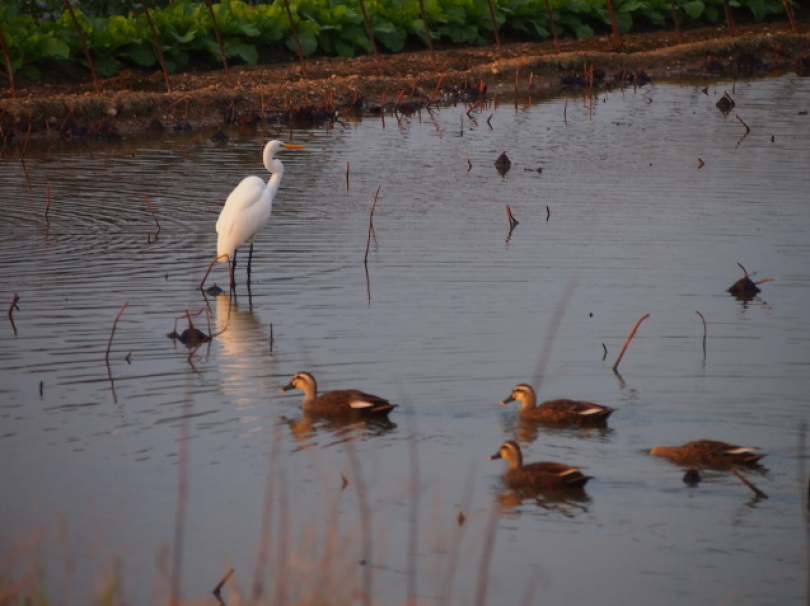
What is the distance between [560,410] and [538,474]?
3.27 feet

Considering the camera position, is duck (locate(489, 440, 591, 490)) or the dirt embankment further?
the dirt embankment

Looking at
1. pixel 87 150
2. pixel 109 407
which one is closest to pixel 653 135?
pixel 87 150

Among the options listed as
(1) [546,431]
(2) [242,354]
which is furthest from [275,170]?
(1) [546,431]

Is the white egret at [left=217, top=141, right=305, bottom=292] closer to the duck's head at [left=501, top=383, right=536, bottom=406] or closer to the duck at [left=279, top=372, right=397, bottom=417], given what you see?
the duck at [left=279, top=372, right=397, bottom=417]

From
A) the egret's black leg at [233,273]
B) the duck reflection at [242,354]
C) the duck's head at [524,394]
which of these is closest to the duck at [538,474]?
the duck's head at [524,394]

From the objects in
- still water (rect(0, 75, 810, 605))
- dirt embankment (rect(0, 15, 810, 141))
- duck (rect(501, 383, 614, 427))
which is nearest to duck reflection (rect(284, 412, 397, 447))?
still water (rect(0, 75, 810, 605))

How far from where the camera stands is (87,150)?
65.4 feet

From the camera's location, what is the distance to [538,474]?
680cm

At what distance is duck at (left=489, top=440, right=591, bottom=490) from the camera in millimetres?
6715

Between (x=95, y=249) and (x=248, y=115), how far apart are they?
945cm

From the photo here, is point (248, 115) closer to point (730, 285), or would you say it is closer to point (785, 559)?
point (730, 285)

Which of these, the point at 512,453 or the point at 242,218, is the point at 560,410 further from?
the point at 242,218

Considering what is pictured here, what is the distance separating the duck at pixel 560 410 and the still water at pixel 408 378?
0.12m

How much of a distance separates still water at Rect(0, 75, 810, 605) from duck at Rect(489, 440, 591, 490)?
0.09 metres
